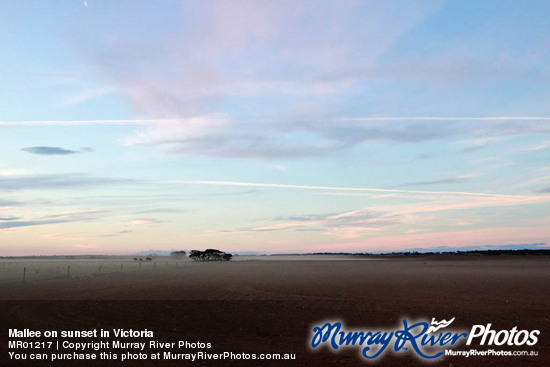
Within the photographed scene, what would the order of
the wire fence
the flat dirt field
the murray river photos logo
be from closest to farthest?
the flat dirt field → the murray river photos logo → the wire fence

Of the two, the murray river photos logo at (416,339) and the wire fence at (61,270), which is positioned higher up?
the wire fence at (61,270)

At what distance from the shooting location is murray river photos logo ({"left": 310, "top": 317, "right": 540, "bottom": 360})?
1474 centimetres

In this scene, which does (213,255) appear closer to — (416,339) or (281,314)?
(281,314)

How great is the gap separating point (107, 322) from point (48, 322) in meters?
2.76

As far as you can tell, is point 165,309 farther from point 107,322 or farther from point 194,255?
point 194,255

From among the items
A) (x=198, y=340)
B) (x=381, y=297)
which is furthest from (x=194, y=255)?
(x=198, y=340)

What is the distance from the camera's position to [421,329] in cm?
1816

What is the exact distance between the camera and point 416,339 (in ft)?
53.6

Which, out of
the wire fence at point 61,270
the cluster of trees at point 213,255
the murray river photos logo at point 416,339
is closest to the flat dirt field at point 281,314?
the murray river photos logo at point 416,339

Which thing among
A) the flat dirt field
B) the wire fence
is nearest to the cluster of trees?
the wire fence

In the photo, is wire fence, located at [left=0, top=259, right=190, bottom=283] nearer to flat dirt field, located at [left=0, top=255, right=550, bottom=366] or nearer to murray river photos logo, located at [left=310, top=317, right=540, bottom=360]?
flat dirt field, located at [left=0, top=255, right=550, bottom=366]

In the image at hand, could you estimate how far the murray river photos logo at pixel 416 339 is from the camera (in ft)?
48.4

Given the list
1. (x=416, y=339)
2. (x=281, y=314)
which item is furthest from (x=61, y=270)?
(x=416, y=339)

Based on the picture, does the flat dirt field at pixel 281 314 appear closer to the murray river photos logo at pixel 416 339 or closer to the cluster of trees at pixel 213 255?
the murray river photos logo at pixel 416 339
